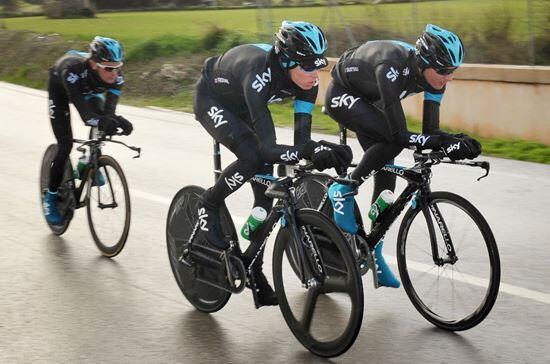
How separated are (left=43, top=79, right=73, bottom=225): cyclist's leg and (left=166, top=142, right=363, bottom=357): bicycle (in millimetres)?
2263

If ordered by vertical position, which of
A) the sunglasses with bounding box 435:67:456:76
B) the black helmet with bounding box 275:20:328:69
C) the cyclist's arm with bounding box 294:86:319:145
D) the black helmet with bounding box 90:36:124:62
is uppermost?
the black helmet with bounding box 275:20:328:69

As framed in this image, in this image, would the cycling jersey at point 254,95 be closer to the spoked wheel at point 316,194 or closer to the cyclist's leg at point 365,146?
the cyclist's leg at point 365,146

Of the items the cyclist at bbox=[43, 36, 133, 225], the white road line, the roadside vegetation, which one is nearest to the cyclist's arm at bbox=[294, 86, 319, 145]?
the white road line

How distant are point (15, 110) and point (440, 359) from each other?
13.9 metres

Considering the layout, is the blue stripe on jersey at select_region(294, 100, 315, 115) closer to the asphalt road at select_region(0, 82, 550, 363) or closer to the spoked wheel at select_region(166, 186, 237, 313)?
the spoked wheel at select_region(166, 186, 237, 313)

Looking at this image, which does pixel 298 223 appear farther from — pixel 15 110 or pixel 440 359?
pixel 15 110

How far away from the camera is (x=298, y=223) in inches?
219

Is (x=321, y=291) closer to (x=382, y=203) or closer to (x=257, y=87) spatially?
(x=382, y=203)

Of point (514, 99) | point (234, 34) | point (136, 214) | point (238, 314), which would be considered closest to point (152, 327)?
point (238, 314)

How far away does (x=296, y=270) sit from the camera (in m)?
5.64

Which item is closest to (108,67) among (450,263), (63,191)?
(63,191)

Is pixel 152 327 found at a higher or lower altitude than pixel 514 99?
higher

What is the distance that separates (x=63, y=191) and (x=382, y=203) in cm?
332

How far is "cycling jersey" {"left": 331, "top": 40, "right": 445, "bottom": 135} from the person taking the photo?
6.10 metres
